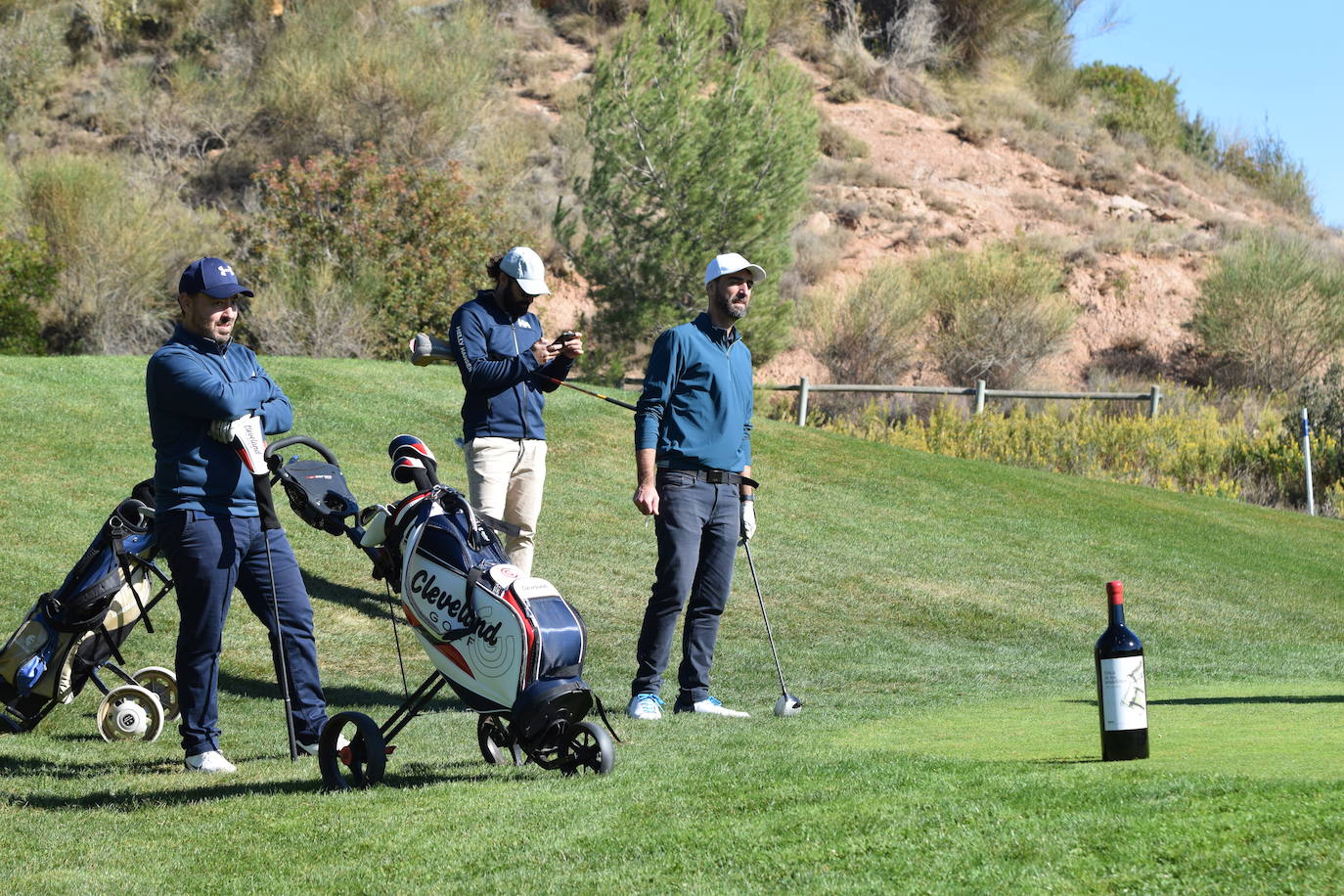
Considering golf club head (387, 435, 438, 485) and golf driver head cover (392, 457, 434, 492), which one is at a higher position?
golf club head (387, 435, 438, 485)

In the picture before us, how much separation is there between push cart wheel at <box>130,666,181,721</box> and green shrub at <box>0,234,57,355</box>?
19975mm

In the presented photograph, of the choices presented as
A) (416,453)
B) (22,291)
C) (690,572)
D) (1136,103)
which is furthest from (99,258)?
(1136,103)

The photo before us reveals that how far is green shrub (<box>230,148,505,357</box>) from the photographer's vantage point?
27.0 metres

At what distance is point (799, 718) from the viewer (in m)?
7.19

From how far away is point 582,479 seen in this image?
52.3 ft

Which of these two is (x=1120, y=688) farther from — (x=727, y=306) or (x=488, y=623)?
(x=727, y=306)

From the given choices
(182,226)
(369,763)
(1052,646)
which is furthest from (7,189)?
(369,763)

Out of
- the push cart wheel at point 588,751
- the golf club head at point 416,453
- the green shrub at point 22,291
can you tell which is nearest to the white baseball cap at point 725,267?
the golf club head at point 416,453

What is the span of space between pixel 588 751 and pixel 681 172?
26.3 metres

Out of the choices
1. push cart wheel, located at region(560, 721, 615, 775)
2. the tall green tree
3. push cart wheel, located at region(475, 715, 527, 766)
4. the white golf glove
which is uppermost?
the tall green tree

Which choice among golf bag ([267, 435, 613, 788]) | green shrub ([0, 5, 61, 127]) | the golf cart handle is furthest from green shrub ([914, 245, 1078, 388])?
golf bag ([267, 435, 613, 788])

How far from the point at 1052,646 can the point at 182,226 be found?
24727mm

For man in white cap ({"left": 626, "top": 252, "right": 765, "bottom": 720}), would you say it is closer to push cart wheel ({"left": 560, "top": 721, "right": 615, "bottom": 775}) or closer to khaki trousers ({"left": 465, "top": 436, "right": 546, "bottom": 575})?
khaki trousers ({"left": 465, "top": 436, "right": 546, "bottom": 575})

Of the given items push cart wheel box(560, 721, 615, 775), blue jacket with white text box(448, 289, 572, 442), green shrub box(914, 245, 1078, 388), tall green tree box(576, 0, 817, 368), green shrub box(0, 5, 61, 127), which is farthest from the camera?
green shrub box(0, 5, 61, 127)
